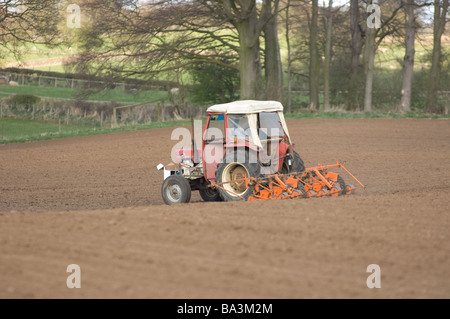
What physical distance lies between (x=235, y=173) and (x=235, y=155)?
0.37 m

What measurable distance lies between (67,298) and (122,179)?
9.78 metres

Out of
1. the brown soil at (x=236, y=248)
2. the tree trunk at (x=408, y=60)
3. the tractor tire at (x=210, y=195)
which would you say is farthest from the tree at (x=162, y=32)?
the tractor tire at (x=210, y=195)

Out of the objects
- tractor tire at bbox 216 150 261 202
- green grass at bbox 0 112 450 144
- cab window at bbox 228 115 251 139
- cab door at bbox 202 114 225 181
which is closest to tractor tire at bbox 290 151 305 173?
tractor tire at bbox 216 150 261 202

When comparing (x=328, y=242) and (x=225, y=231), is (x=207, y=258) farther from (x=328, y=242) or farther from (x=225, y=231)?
(x=328, y=242)

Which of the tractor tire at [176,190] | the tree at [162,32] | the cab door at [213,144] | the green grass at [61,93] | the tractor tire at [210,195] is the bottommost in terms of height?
the tractor tire at [210,195]

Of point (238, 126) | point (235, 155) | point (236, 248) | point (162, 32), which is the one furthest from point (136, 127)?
point (236, 248)

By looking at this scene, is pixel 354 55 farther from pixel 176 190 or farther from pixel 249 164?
pixel 249 164

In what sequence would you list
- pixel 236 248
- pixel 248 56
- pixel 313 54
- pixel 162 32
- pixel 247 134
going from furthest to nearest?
pixel 313 54
pixel 248 56
pixel 162 32
pixel 247 134
pixel 236 248

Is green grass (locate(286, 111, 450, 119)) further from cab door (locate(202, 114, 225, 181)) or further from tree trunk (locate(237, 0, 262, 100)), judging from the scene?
cab door (locate(202, 114, 225, 181))

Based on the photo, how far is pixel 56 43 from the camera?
28.7 m

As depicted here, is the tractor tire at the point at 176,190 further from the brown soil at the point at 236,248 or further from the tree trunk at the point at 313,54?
the tree trunk at the point at 313,54

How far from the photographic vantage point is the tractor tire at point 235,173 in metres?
9.62

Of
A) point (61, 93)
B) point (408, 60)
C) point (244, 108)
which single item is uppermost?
point (408, 60)

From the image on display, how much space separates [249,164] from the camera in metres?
9.60
